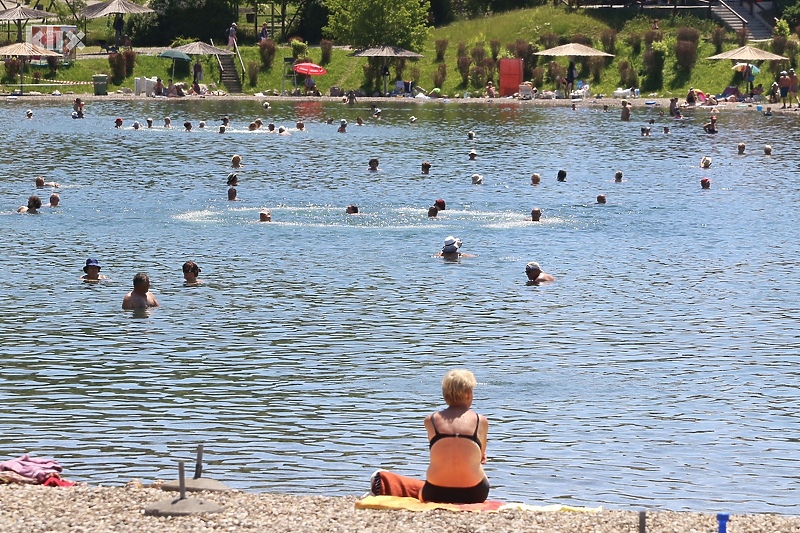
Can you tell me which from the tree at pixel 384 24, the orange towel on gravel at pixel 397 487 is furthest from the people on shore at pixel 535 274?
the tree at pixel 384 24

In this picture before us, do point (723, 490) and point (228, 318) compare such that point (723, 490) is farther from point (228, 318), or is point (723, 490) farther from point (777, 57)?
point (777, 57)

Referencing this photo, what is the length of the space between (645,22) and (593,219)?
54.4 m

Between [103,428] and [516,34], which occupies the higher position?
[516,34]

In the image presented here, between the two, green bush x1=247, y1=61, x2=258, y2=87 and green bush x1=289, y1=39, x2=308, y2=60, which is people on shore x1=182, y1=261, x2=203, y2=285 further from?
green bush x1=289, y1=39, x2=308, y2=60

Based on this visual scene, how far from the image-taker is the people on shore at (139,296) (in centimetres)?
2686

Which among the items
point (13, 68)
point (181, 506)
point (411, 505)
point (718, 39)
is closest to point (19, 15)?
point (13, 68)

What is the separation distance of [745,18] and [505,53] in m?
18.7

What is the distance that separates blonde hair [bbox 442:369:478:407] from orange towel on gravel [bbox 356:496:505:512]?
39.7 inches

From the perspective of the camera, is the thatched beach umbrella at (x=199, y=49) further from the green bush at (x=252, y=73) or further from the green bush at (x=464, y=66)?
the green bush at (x=464, y=66)

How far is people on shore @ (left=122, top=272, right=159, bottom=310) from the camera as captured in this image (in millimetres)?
26859

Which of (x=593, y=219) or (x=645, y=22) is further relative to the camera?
(x=645, y=22)

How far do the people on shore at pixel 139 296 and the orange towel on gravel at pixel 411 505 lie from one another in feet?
46.4

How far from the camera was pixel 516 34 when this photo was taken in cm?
9312

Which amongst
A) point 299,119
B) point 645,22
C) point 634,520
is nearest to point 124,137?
point 299,119
